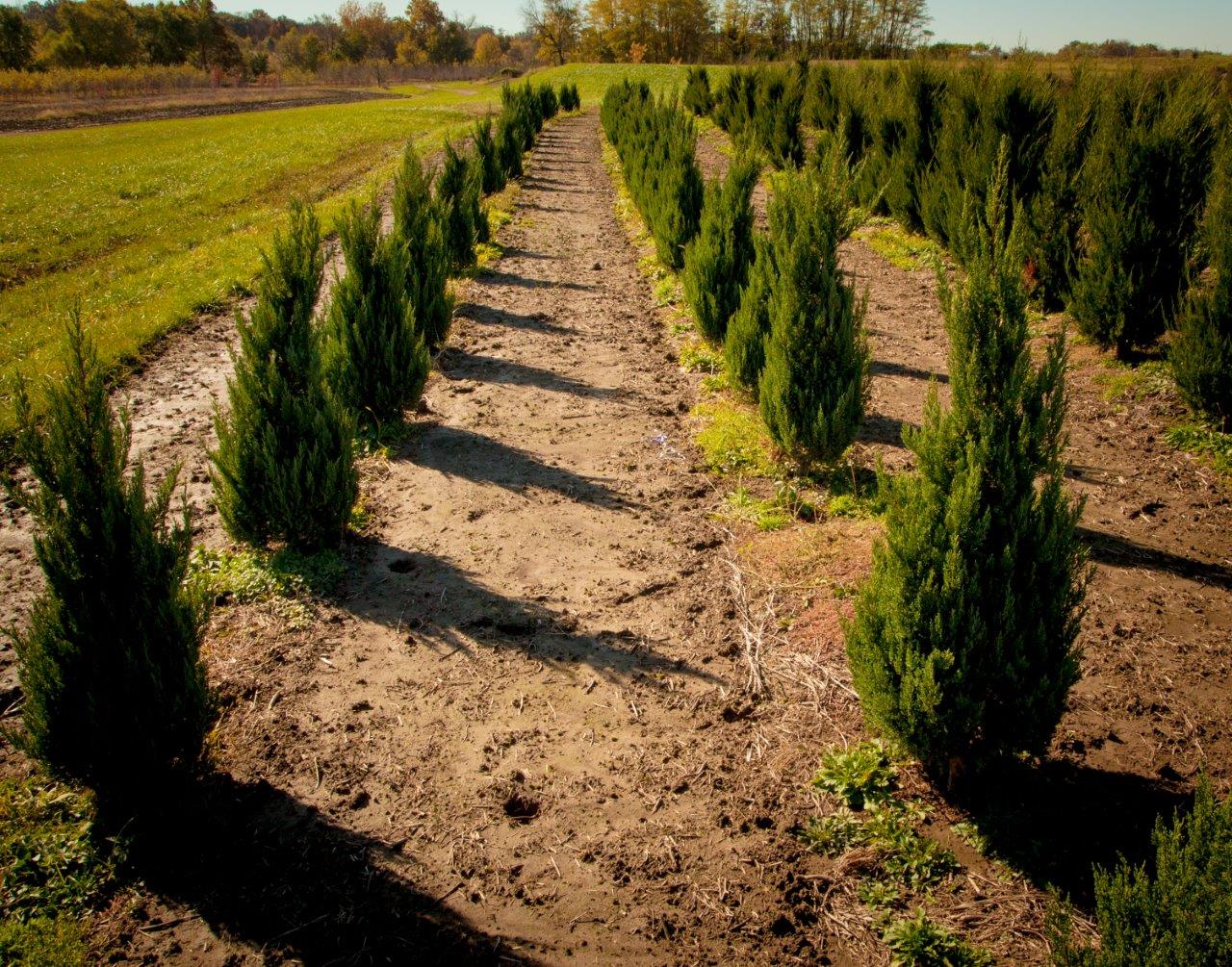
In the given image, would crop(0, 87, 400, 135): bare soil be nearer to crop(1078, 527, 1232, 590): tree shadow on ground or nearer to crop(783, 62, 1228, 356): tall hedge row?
crop(783, 62, 1228, 356): tall hedge row

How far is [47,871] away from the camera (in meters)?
2.99

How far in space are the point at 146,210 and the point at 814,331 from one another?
57.1 feet

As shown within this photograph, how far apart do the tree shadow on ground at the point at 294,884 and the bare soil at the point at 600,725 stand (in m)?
0.01

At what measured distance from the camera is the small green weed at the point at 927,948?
2594mm

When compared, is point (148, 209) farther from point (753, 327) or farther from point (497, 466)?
point (753, 327)

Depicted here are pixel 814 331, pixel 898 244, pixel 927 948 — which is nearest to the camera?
pixel 927 948

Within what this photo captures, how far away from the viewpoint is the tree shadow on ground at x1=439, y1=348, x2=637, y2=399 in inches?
314

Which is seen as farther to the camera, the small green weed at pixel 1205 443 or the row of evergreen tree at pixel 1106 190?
the row of evergreen tree at pixel 1106 190

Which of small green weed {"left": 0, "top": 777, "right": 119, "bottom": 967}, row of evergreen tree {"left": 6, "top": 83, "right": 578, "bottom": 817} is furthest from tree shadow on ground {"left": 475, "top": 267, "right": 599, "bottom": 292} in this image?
small green weed {"left": 0, "top": 777, "right": 119, "bottom": 967}

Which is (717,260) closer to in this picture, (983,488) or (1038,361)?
(1038,361)

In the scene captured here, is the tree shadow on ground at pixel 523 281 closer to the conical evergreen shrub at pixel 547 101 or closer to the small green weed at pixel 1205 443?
the small green weed at pixel 1205 443

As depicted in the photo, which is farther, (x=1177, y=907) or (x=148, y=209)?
(x=148, y=209)

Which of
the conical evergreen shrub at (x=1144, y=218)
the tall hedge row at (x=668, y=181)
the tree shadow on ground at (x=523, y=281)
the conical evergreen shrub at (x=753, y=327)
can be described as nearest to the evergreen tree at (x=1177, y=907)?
the conical evergreen shrub at (x=753, y=327)

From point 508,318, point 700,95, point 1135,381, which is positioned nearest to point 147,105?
point 700,95
